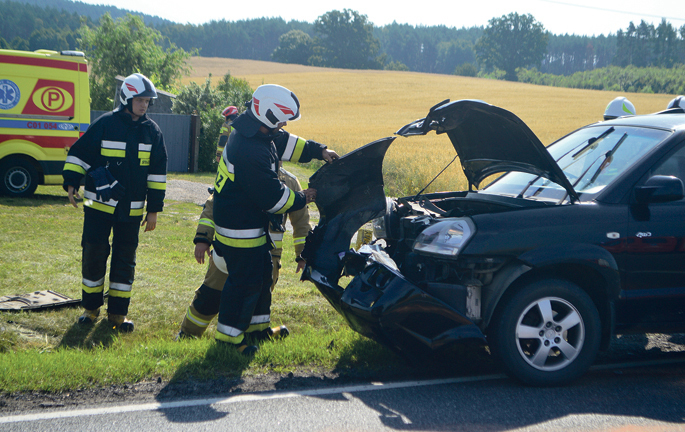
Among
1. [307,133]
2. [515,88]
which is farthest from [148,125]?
[515,88]

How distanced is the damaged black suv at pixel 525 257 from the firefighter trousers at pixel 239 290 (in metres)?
0.41

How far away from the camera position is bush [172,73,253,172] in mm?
19672

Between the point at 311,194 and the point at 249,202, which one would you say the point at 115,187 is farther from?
the point at 311,194

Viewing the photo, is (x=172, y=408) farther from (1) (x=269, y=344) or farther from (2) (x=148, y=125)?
(2) (x=148, y=125)

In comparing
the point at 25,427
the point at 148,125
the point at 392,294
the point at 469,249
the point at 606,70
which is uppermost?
the point at 606,70

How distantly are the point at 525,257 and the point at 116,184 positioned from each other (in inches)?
128

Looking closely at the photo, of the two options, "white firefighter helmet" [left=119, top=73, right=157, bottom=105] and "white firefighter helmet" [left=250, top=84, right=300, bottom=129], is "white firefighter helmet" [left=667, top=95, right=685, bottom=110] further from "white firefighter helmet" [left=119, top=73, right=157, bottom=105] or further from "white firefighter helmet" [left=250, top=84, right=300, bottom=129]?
"white firefighter helmet" [left=119, top=73, right=157, bottom=105]

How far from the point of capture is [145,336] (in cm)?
487

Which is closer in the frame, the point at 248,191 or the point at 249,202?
the point at 248,191

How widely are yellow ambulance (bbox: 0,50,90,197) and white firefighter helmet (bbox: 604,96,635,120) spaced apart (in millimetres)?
9619

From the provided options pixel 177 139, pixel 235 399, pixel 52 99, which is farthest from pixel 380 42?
pixel 235 399

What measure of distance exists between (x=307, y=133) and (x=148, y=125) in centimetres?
2745

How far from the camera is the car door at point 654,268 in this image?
392 centimetres

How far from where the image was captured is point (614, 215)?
3.90 metres
